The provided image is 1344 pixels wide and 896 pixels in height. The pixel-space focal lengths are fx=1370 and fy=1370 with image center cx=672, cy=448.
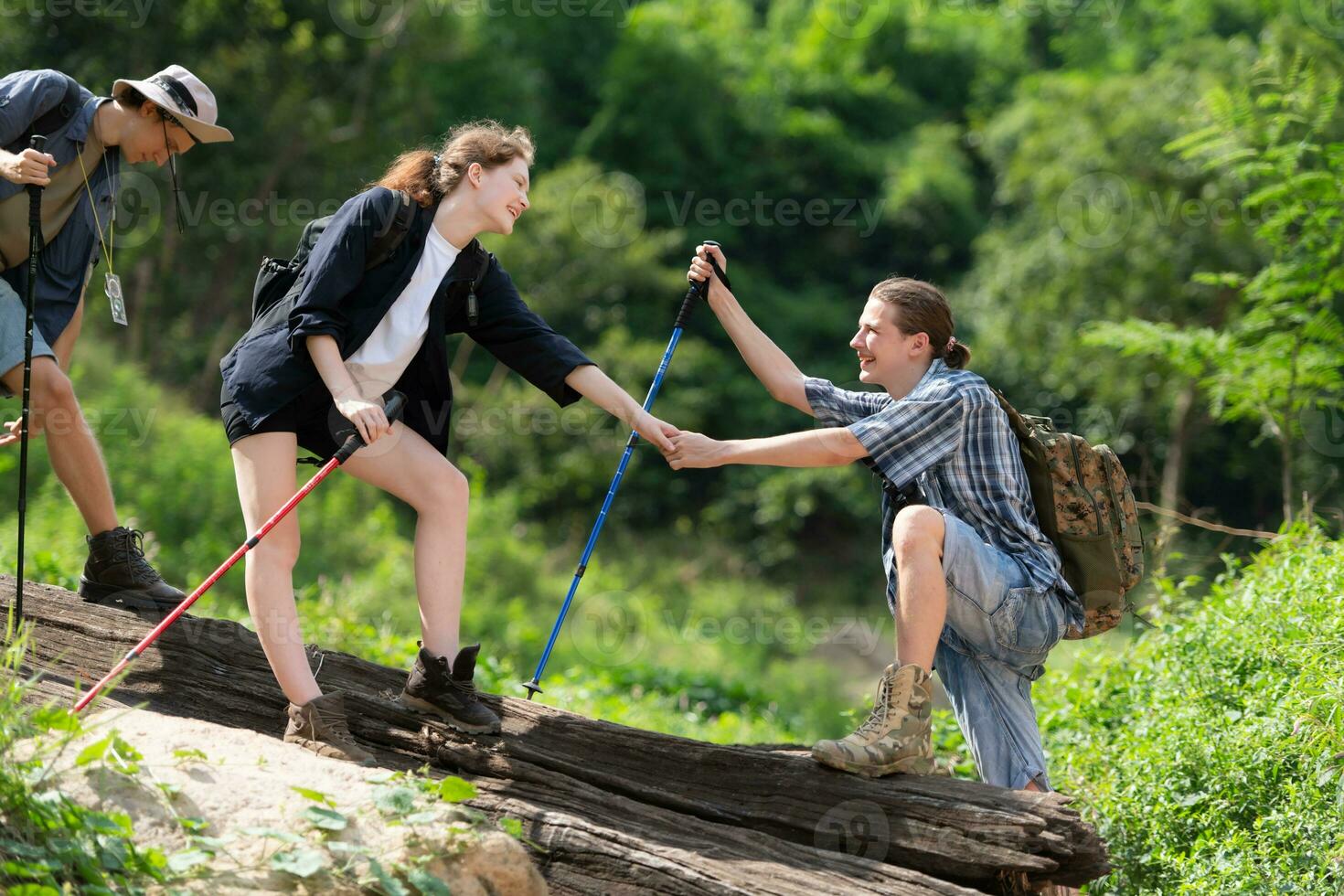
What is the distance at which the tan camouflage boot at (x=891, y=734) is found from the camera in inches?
151

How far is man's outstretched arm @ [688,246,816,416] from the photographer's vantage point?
4691 mm

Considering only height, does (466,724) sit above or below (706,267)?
below

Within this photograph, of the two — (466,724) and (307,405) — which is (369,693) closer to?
(466,724)

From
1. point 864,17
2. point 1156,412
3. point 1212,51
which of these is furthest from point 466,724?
point 864,17

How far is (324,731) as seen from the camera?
398 cm

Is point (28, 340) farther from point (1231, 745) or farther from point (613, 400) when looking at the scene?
point (1231, 745)

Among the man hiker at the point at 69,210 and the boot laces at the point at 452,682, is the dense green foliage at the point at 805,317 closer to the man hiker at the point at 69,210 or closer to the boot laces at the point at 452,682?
the boot laces at the point at 452,682

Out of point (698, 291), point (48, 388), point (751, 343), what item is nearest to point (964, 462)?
point (751, 343)

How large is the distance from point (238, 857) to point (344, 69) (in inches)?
680

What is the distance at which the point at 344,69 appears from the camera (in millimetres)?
18875

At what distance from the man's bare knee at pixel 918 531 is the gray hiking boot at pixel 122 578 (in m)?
2.62

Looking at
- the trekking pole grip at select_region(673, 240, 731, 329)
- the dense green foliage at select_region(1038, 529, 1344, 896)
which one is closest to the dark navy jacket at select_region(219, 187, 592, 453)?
the trekking pole grip at select_region(673, 240, 731, 329)

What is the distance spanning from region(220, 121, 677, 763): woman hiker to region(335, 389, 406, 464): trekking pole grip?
7 cm

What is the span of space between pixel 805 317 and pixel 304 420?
2080cm
